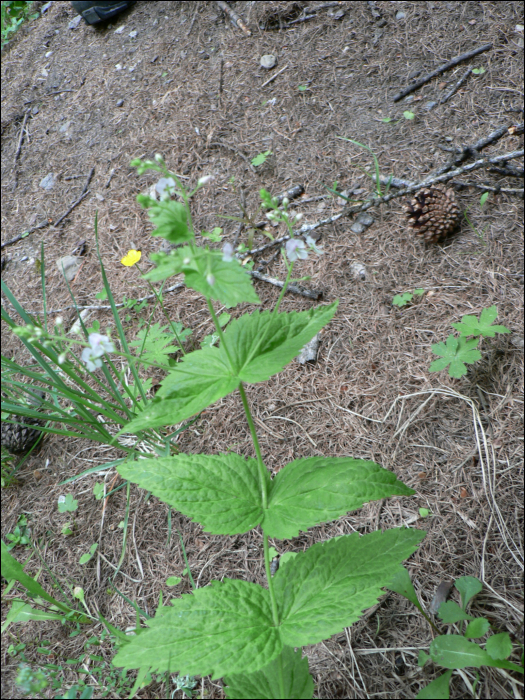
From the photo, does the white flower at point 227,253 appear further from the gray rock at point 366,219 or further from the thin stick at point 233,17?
the thin stick at point 233,17

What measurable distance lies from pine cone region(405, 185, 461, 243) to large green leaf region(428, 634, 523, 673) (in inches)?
70.8

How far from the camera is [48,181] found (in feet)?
13.4

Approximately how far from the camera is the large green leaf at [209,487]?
1.35 metres

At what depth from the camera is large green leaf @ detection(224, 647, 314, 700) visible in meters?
1.32

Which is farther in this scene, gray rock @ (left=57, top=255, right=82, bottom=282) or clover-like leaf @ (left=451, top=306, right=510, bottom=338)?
gray rock @ (left=57, top=255, right=82, bottom=282)

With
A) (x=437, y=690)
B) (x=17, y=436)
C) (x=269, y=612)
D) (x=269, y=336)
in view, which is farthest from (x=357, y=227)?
(x=17, y=436)

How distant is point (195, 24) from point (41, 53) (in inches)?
90.0

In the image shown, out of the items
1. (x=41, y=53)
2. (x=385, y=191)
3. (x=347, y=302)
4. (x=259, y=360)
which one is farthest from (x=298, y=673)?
(x=41, y=53)

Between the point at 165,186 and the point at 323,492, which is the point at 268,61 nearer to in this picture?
the point at 165,186

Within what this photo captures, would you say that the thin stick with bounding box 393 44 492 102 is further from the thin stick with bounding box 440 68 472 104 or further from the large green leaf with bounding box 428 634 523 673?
the large green leaf with bounding box 428 634 523 673

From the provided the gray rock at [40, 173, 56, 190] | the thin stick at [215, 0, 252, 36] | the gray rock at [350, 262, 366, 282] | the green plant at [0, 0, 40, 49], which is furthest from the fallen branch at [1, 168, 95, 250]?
the green plant at [0, 0, 40, 49]

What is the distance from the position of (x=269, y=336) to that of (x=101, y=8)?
17.3 ft

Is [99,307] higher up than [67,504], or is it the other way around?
[99,307]

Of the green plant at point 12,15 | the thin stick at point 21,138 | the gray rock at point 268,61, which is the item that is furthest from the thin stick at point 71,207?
the green plant at point 12,15
